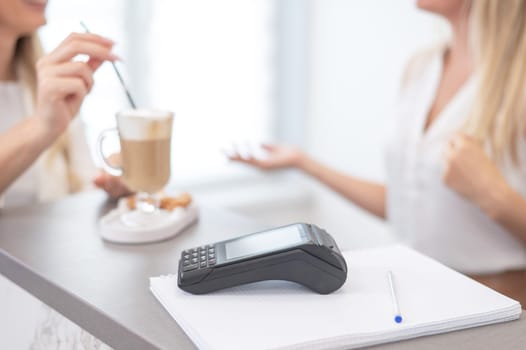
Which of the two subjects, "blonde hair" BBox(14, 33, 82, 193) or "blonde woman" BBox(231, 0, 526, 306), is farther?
"blonde hair" BBox(14, 33, 82, 193)

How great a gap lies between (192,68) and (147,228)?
6.72 ft

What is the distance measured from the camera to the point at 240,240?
998 millimetres

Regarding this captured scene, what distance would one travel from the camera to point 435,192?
192 cm

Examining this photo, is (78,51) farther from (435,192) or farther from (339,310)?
(435,192)

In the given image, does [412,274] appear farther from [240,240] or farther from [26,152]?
[26,152]

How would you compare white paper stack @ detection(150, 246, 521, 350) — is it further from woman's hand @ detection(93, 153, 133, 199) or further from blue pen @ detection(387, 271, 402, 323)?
A: woman's hand @ detection(93, 153, 133, 199)

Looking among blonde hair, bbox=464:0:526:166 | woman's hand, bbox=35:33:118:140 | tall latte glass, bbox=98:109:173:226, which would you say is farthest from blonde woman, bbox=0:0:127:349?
blonde hair, bbox=464:0:526:166

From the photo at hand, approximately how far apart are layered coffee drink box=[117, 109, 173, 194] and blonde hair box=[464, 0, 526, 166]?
848 mm

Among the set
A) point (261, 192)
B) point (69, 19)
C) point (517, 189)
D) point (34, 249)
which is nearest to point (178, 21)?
point (69, 19)

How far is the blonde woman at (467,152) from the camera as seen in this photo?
170cm

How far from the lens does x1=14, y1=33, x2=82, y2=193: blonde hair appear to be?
1834 mm

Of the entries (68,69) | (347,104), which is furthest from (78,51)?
(347,104)

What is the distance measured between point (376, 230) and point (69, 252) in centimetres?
217

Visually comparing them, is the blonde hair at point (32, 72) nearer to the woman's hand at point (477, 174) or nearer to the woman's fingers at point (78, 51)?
the woman's fingers at point (78, 51)
